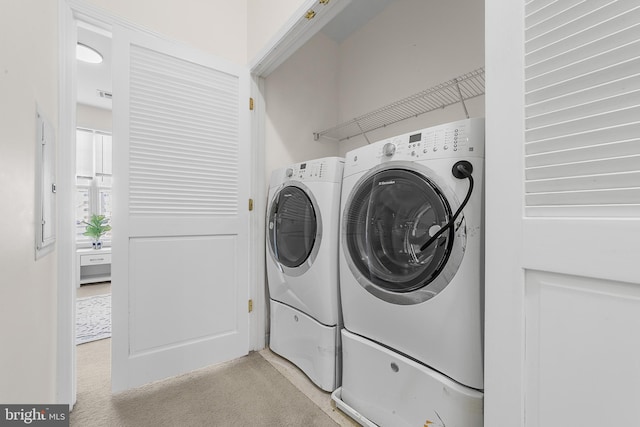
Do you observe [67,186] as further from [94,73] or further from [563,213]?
[94,73]

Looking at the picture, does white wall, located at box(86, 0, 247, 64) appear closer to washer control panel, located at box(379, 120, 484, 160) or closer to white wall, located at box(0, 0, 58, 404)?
white wall, located at box(0, 0, 58, 404)

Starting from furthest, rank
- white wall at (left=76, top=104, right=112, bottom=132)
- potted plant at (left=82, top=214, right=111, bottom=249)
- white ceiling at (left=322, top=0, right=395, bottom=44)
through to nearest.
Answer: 1. white wall at (left=76, top=104, right=112, bottom=132)
2. potted plant at (left=82, top=214, right=111, bottom=249)
3. white ceiling at (left=322, top=0, right=395, bottom=44)

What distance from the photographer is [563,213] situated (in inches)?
22.4

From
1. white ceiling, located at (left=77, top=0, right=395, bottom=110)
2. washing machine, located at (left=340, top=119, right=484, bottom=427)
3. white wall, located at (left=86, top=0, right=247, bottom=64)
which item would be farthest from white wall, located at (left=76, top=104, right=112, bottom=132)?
washing machine, located at (left=340, top=119, right=484, bottom=427)

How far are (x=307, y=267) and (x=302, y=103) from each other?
4.71 ft

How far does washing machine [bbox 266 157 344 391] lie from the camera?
1401 mm

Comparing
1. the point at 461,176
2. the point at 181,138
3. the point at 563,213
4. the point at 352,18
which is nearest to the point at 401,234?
the point at 461,176

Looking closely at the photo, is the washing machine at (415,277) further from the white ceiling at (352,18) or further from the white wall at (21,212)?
the white ceiling at (352,18)

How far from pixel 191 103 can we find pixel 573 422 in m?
2.08

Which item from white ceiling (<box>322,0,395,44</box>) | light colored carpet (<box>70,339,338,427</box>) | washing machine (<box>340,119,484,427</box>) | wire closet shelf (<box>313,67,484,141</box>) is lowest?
light colored carpet (<box>70,339,338,427</box>)

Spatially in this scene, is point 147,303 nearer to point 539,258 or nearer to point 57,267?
point 57,267

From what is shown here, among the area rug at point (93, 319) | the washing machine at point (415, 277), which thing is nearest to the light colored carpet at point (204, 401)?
the washing machine at point (415, 277)

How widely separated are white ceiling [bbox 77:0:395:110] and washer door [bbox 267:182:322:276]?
1.14 meters

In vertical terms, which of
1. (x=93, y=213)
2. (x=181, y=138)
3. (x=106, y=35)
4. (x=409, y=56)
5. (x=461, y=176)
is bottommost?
A: (x=93, y=213)
